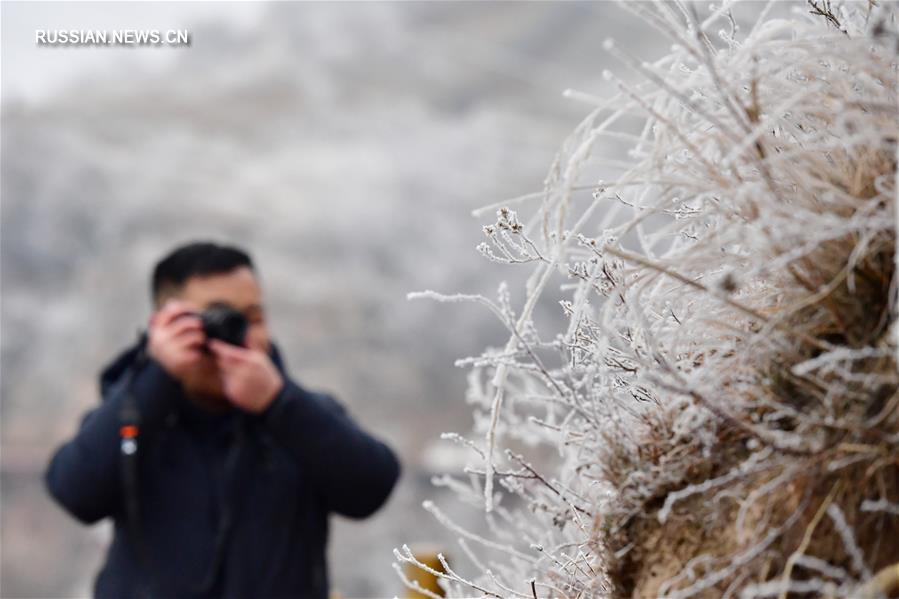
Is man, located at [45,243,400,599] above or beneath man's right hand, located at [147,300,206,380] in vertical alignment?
beneath

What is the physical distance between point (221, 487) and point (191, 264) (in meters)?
0.68

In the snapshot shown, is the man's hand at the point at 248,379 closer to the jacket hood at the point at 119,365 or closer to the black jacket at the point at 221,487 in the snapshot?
the black jacket at the point at 221,487

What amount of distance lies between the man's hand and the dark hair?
0.32 metres

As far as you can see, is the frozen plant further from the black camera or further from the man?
the black camera

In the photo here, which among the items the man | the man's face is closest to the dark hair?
the man's face

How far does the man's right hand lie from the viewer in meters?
2.41

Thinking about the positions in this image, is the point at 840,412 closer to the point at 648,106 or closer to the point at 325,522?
the point at 648,106

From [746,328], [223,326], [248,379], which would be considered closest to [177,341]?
[223,326]

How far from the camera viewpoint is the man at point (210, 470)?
221 cm

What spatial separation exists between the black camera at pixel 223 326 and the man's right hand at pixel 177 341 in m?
0.02

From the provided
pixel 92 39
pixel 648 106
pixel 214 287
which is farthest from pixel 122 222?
pixel 648 106

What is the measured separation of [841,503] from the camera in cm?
68

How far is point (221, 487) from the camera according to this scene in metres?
2.31

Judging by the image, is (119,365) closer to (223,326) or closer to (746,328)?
(223,326)
